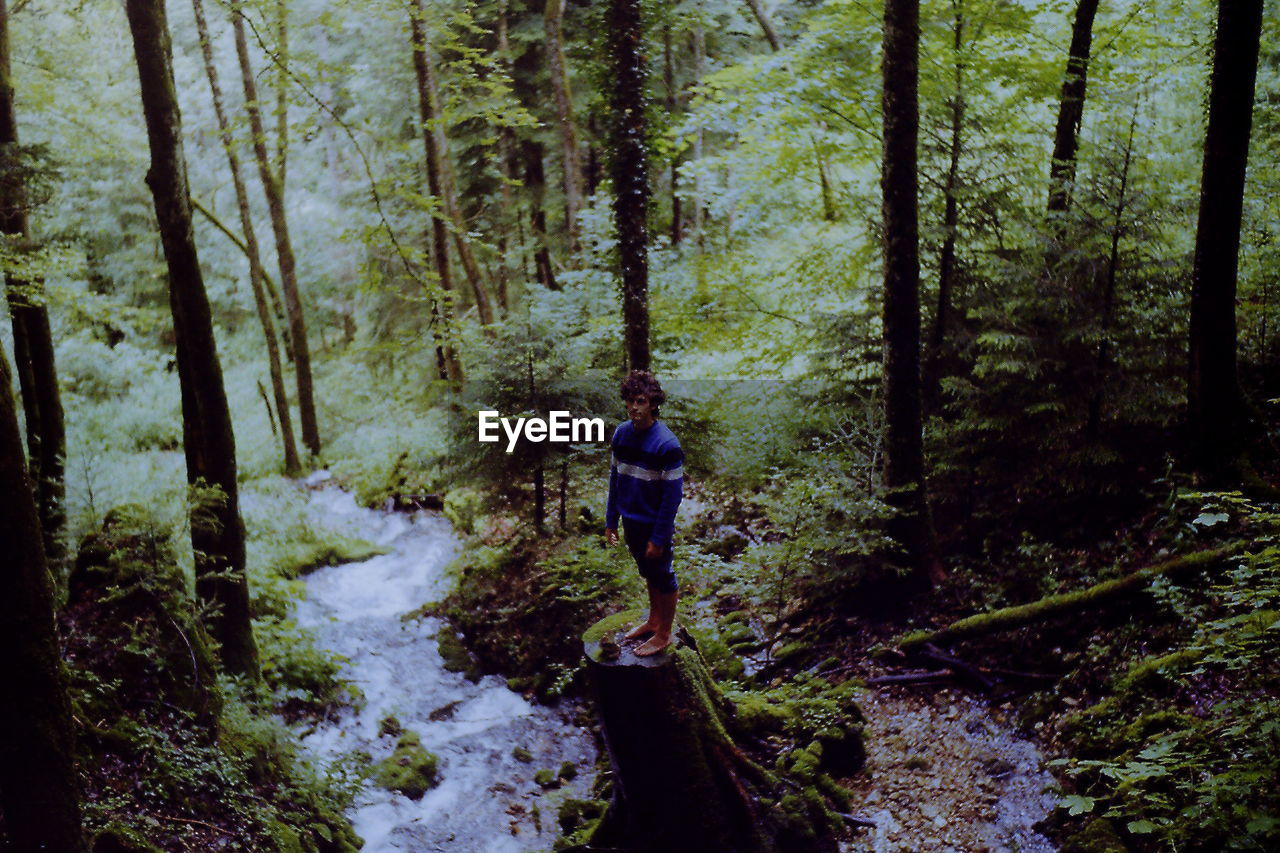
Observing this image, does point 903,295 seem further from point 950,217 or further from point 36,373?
point 36,373

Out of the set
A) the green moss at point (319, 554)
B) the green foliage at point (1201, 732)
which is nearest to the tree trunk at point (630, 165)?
the green foliage at point (1201, 732)

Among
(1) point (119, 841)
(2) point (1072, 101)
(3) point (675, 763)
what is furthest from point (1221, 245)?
(1) point (119, 841)

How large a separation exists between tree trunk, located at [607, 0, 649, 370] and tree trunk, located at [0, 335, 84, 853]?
22.4ft

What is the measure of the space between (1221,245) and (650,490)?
5678mm

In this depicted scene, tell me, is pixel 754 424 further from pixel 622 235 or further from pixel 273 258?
pixel 273 258

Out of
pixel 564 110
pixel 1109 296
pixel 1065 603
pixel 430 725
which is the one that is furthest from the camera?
pixel 564 110

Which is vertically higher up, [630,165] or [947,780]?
[630,165]

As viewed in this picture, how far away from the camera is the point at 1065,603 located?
7.02 m

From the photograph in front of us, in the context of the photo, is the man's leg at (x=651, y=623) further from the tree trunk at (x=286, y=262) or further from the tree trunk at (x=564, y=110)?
the tree trunk at (x=286, y=262)

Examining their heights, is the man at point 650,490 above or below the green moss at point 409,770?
above

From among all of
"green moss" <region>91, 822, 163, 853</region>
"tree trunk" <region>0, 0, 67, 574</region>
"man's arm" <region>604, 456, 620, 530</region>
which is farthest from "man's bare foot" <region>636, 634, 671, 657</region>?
"tree trunk" <region>0, 0, 67, 574</region>

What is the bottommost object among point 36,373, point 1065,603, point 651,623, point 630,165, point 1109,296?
point 1065,603

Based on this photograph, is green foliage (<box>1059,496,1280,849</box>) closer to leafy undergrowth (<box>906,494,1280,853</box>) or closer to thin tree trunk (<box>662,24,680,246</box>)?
leafy undergrowth (<box>906,494,1280,853</box>)

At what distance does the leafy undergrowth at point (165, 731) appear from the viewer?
19.0 ft
